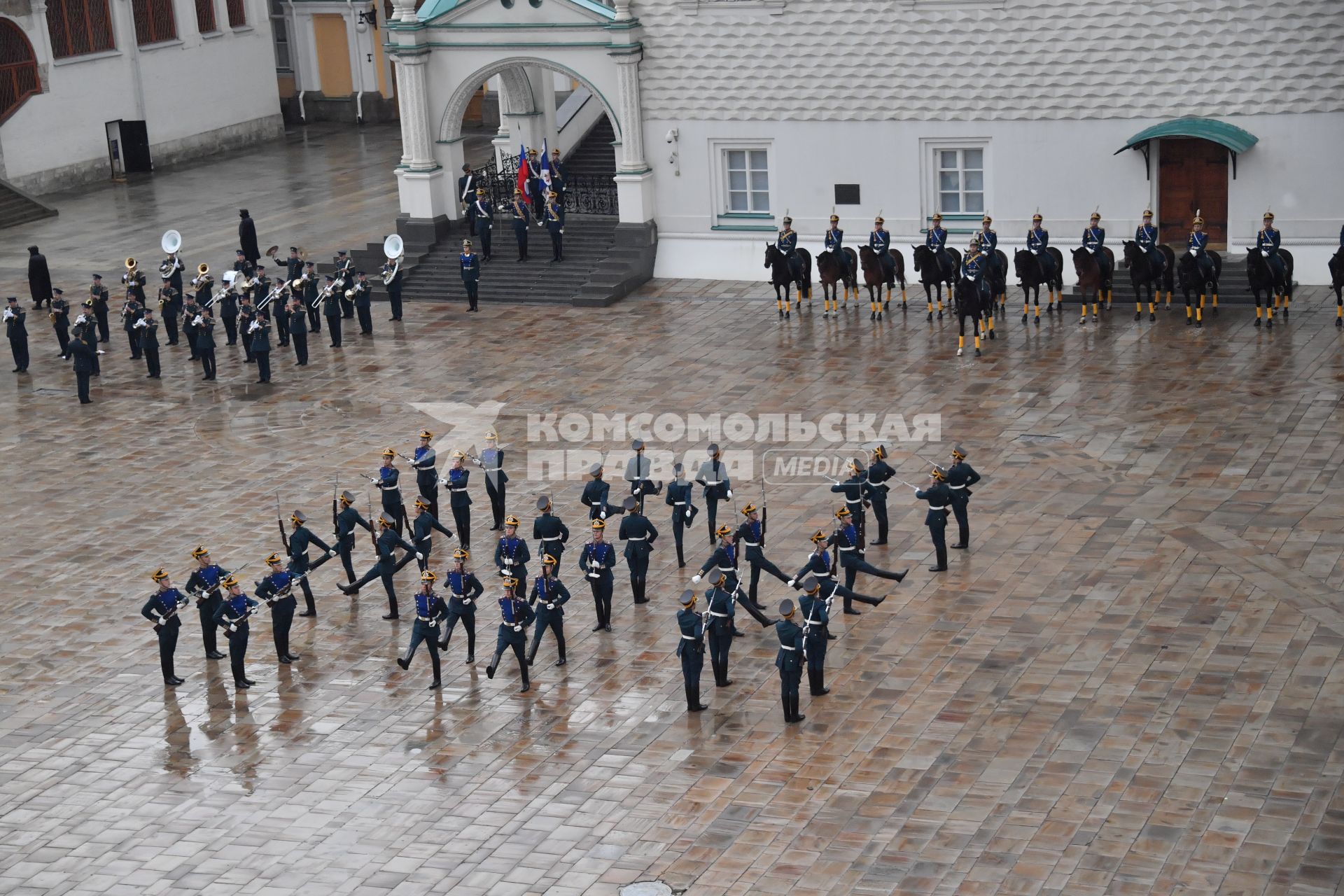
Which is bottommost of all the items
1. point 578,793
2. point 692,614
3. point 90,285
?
point 578,793

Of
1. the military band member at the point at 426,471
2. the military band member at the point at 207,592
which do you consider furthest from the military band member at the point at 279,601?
the military band member at the point at 426,471

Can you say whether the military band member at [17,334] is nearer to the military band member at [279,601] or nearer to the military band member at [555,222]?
the military band member at [555,222]

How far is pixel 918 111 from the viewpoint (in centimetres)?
3425

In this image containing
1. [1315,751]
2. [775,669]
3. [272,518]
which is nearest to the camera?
[1315,751]

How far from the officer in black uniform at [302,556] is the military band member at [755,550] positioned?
490cm

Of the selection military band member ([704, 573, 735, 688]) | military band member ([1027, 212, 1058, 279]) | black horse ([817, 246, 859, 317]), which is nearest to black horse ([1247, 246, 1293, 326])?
military band member ([1027, 212, 1058, 279])

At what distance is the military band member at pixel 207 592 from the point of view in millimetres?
20906

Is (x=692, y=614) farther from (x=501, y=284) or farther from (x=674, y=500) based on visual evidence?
(x=501, y=284)

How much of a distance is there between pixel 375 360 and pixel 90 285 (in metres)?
8.88

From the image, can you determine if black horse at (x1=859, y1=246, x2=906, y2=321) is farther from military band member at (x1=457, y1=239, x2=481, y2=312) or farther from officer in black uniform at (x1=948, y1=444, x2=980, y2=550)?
officer in black uniform at (x1=948, y1=444, x2=980, y2=550)

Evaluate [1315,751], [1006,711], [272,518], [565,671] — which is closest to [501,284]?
[272,518]

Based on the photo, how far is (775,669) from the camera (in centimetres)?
1986

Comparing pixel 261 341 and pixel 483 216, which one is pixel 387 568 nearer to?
pixel 261 341

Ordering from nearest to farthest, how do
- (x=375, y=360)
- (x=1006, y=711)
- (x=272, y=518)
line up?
(x=1006, y=711)
(x=272, y=518)
(x=375, y=360)
